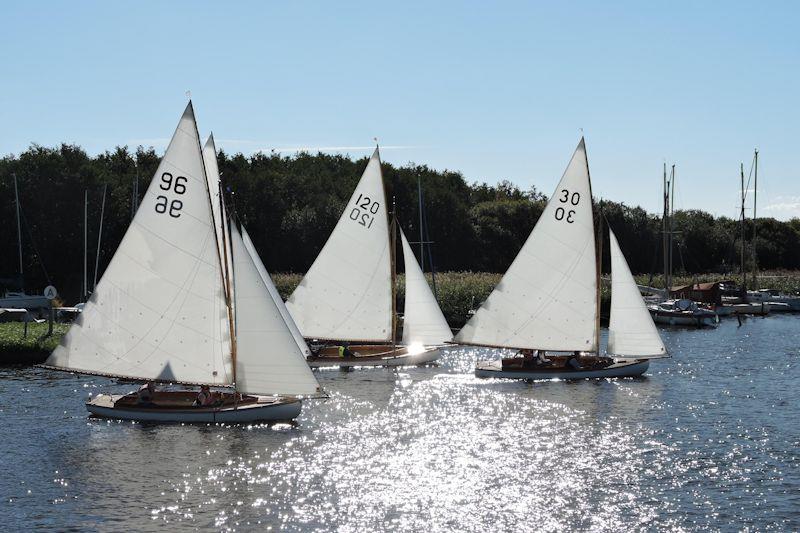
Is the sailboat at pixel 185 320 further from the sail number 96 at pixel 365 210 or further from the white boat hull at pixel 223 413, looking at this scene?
the sail number 96 at pixel 365 210

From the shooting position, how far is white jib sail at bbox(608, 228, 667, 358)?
57062 mm

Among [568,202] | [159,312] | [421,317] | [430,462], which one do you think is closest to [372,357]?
[421,317]

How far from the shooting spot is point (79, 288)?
3730 inches

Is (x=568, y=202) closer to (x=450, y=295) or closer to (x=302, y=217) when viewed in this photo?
(x=450, y=295)

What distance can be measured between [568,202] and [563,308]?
600cm

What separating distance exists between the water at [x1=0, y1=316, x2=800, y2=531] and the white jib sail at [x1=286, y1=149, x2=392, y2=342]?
6.71 meters

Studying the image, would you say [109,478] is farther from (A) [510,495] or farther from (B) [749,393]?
(B) [749,393]

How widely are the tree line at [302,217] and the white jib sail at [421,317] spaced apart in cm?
1505

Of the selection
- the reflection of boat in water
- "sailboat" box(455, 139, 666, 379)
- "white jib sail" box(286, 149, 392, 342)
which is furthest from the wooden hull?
the reflection of boat in water

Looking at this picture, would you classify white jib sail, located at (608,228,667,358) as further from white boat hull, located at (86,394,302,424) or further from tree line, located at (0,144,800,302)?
white boat hull, located at (86,394,302,424)

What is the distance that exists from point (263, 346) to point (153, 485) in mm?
9472

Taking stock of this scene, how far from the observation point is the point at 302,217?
366ft

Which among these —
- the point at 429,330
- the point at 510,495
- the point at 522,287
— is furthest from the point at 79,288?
the point at 510,495

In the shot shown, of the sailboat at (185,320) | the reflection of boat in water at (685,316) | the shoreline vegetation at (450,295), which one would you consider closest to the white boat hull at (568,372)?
the sailboat at (185,320)
